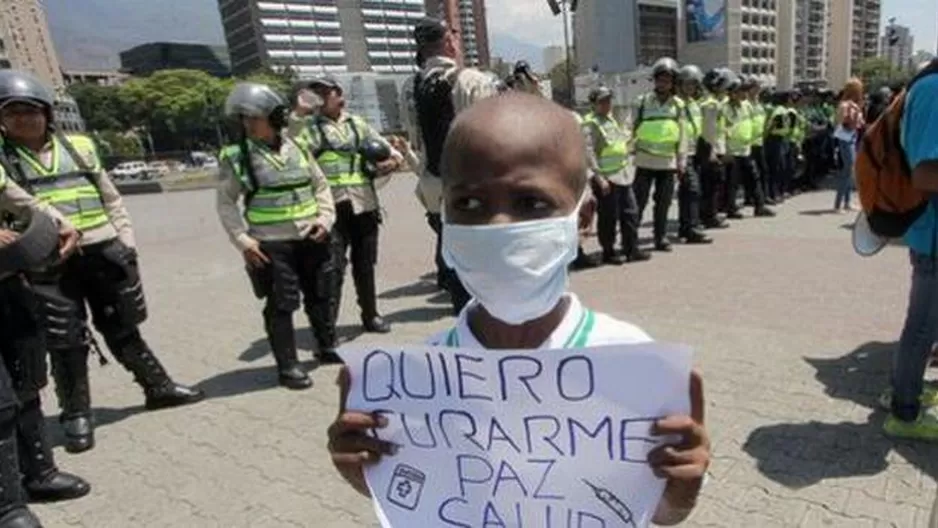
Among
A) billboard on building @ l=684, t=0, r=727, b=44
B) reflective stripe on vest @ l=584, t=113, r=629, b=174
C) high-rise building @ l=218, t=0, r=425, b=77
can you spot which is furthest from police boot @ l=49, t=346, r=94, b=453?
high-rise building @ l=218, t=0, r=425, b=77

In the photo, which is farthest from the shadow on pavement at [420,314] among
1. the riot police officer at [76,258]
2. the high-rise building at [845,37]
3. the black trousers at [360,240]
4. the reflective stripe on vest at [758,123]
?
the high-rise building at [845,37]

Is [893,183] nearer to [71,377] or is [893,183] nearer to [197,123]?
[71,377]

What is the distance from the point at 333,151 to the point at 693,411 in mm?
4458

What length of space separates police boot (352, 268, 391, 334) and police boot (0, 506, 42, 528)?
9.73 feet

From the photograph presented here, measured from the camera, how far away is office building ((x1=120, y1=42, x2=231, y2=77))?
125500 millimetres

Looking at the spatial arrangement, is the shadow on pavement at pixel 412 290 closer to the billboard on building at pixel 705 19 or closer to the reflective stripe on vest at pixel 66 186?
the reflective stripe on vest at pixel 66 186

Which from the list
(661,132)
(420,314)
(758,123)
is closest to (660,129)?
(661,132)

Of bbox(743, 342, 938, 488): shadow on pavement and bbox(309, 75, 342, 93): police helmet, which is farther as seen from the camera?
bbox(309, 75, 342, 93): police helmet

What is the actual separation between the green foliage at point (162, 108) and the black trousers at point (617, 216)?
80.6 metres

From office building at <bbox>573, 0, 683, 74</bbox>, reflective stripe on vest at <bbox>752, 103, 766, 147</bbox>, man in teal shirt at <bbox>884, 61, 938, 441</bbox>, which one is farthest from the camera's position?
office building at <bbox>573, 0, 683, 74</bbox>

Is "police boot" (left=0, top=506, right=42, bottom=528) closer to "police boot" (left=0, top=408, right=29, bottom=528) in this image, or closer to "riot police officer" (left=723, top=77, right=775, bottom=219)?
"police boot" (left=0, top=408, right=29, bottom=528)

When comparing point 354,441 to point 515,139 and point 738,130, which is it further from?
point 738,130

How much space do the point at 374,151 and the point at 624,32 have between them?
10097 cm

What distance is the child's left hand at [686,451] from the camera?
1.05 m
